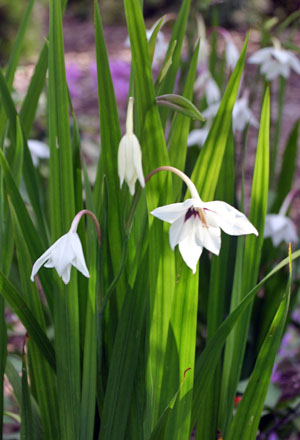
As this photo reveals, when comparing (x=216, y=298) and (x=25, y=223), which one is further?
(x=216, y=298)

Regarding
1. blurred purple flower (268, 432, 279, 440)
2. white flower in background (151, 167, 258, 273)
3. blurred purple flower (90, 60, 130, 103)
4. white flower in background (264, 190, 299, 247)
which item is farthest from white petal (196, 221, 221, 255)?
blurred purple flower (90, 60, 130, 103)

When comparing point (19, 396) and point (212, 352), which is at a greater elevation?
point (212, 352)

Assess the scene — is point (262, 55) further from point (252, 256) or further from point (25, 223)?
point (25, 223)

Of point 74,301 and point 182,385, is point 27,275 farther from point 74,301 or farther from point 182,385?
point 182,385

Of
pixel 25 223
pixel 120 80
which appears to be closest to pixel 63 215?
pixel 25 223

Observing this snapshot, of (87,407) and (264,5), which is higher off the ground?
(264,5)

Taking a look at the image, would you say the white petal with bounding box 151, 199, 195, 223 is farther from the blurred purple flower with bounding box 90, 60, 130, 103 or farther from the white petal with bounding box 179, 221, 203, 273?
the blurred purple flower with bounding box 90, 60, 130, 103

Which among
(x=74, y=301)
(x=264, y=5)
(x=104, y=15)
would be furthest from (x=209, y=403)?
(x=104, y=15)
